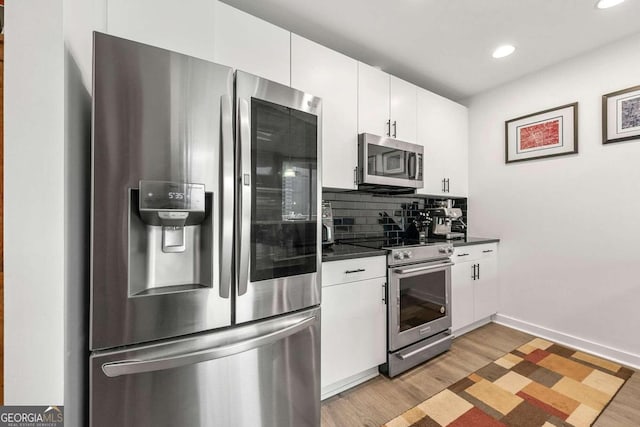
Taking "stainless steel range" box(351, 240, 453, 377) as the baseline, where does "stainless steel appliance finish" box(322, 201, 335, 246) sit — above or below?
above

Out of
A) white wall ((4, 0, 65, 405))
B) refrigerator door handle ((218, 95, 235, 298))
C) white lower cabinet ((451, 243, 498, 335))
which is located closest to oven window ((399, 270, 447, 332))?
white lower cabinet ((451, 243, 498, 335))

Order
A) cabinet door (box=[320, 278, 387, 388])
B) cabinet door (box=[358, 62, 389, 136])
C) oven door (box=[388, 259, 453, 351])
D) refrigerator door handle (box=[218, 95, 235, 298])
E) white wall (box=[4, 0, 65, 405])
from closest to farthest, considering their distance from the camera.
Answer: white wall (box=[4, 0, 65, 405]) < refrigerator door handle (box=[218, 95, 235, 298]) < cabinet door (box=[320, 278, 387, 388]) < oven door (box=[388, 259, 453, 351]) < cabinet door (box=[358, 62, 389, 136])

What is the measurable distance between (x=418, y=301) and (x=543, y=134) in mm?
2063

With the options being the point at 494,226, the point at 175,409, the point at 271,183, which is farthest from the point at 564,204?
the point at 175,409

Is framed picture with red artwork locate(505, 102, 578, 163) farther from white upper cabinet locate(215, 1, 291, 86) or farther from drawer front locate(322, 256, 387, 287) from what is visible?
white upper cabinet locate(215, 1, 291, 86)

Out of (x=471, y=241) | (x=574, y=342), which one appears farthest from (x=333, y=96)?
(x=574, y=342)

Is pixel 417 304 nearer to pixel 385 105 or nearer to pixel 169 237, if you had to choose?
→ pixel 385 105

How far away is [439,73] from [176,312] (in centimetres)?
298

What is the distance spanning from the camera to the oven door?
76.1 inches

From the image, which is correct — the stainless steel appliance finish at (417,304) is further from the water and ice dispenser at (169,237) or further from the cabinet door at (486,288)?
the water and ice dispenser at (169,237)

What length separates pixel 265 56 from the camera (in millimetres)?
1671

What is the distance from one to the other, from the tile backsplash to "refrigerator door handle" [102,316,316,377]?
1.37m

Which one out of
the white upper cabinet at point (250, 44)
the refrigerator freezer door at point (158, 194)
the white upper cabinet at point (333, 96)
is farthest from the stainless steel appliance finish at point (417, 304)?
the white upper cabinet at point (250, 44)

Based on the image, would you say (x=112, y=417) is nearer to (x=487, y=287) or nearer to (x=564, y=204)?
(x=487, y=287)
